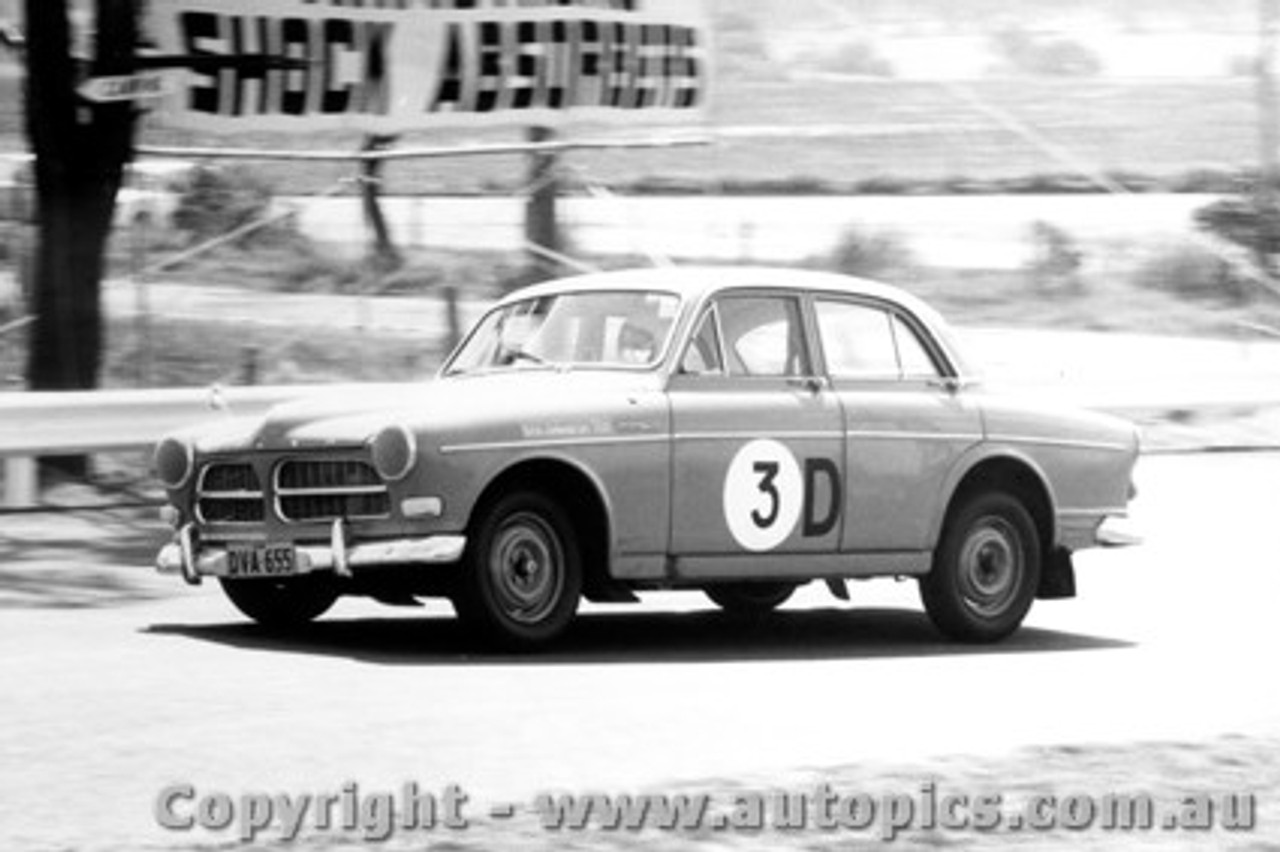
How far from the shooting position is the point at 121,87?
20828 millimetres

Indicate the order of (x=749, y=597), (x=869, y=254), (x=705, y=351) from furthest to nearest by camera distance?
(x=869, y=254) < (x=749, y=597) < (x=705, y=351)

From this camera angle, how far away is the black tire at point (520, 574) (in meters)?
12.5

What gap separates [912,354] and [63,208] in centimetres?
797

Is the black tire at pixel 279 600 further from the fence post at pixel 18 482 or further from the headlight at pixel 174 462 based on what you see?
the fence post at pixel 18 482

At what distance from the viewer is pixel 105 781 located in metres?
9.59

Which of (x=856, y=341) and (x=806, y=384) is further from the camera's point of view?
(x=856, y=341)

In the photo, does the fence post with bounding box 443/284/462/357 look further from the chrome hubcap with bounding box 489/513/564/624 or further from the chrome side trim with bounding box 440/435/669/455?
the chrome hubcap with bounding box 489/513/564/624

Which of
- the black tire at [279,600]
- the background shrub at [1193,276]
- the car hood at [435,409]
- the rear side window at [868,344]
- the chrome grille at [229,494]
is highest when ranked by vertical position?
the rear side window at [868,344]

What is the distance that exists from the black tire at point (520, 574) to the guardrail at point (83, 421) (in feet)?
19.6

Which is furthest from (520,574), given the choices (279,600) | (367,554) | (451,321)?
(451,321)

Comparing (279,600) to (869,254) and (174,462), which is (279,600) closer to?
(174,462)

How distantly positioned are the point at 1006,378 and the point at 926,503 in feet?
34.7

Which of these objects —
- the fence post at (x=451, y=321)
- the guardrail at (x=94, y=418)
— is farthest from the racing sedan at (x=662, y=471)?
the fence post at (x=451, y=321)

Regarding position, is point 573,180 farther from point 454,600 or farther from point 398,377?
point 454,600
